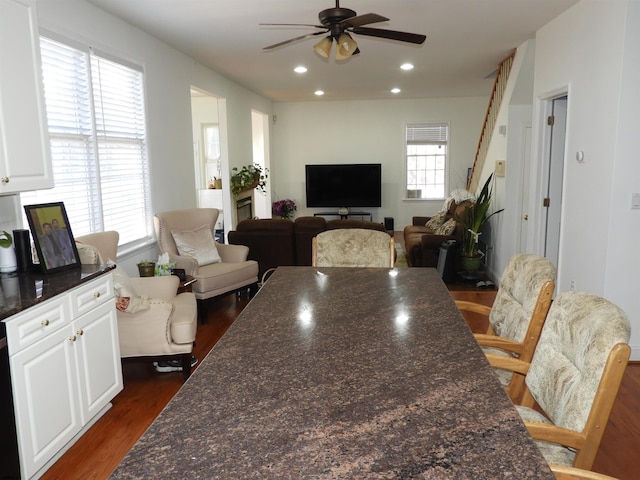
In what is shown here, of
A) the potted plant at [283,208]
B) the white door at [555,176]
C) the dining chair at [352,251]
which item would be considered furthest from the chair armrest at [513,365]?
the potted plant at [283,208]

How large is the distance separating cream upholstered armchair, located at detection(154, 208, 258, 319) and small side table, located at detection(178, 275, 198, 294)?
21 centimetres

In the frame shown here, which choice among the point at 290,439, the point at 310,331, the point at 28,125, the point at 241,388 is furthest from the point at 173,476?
the point at 28,125

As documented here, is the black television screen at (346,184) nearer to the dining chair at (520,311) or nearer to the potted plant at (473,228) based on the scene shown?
the potted plant at (473,228)

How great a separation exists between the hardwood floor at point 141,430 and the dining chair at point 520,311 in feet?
2.54

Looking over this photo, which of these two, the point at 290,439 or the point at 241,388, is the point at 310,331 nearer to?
the point at 241,388

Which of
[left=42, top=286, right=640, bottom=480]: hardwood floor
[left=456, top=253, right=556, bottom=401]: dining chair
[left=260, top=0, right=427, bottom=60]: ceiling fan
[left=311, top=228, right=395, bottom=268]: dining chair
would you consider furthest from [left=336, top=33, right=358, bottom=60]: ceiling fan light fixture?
[left=42, top=286, right=640, bottom=480]: hardwood floor

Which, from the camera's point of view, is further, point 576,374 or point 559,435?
point 576,374

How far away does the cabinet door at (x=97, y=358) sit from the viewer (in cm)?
271

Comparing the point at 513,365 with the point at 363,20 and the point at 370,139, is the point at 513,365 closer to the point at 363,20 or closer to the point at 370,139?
the point at 363,20

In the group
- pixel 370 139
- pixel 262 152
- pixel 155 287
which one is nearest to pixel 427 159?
pixel 370 139

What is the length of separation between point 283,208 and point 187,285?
6.26 metres

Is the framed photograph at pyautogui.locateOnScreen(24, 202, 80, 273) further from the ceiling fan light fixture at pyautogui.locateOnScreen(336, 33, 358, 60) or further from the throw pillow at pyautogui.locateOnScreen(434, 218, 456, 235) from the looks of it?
the throw pillow at pyautogui.locateOnScreen(434, 218, 456, 235)

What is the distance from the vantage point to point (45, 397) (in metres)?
2.36

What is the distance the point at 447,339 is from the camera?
174 centimetres
